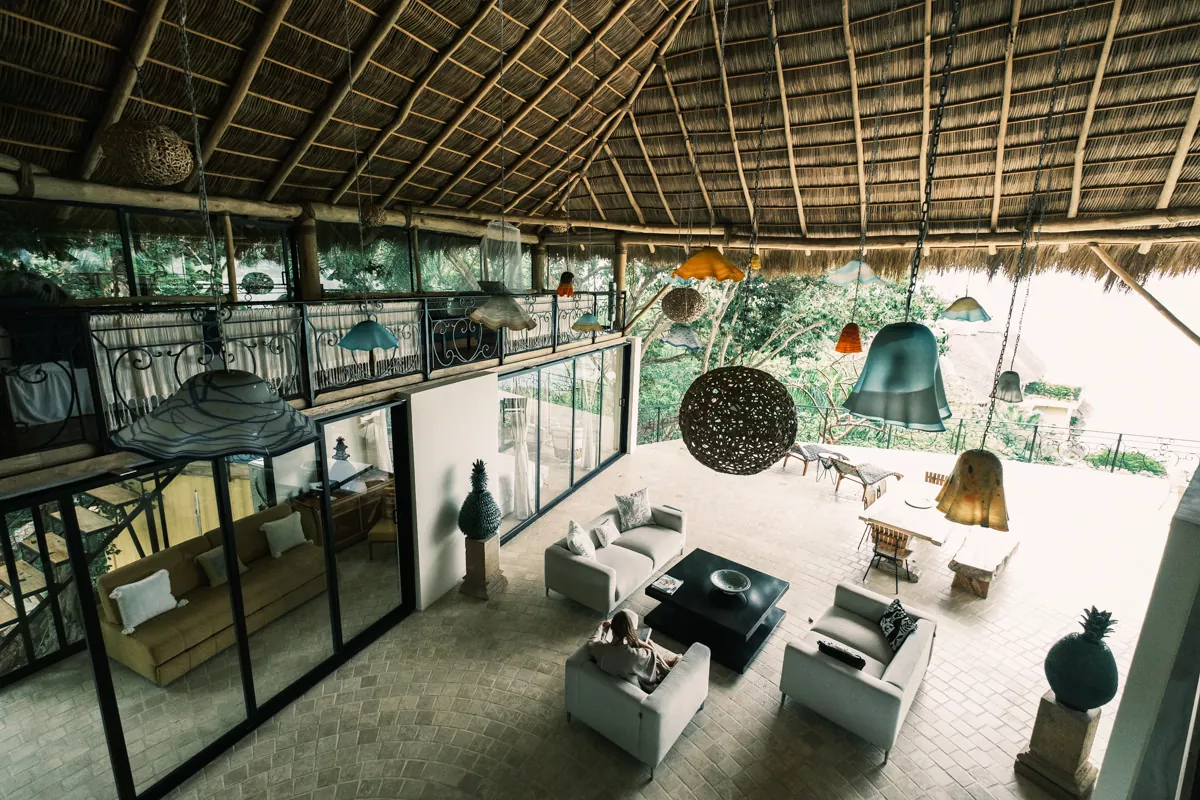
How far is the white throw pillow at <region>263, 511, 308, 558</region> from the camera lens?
5.29 m

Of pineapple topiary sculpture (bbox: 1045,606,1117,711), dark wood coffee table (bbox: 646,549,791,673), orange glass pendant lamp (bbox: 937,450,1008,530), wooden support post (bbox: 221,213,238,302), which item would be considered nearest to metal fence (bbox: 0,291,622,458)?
wooden support post (bbox: 221,213,238,302)

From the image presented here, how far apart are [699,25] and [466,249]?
16.7ft

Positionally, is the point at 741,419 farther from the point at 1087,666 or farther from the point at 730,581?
the point at 1087,666

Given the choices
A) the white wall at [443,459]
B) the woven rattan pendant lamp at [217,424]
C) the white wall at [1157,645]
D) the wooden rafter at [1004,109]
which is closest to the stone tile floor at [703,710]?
the white wall at [443,459]

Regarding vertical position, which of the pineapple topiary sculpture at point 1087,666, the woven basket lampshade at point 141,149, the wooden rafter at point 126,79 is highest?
the wooden rafter at point 126,79

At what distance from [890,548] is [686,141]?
630 cm

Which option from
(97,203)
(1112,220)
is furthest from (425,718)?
(1112,220)

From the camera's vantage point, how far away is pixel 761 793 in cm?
417

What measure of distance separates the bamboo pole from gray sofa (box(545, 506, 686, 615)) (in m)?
5.98

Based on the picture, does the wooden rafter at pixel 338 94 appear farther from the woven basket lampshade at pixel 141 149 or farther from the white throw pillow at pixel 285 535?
the white throw pillow at pixel 285 535

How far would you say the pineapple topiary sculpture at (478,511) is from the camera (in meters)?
6.14

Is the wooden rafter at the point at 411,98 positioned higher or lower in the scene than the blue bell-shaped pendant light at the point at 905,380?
higher

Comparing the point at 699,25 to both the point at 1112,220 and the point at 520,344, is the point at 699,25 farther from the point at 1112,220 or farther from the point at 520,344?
the point at 1112,220

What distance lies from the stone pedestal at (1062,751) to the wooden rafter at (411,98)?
7819mm
